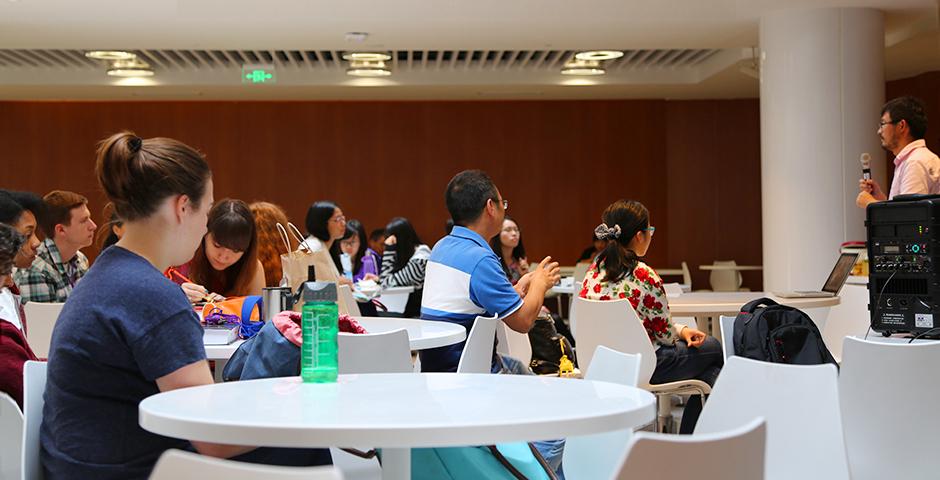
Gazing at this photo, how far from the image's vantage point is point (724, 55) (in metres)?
10.9

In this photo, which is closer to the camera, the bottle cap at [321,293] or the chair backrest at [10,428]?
the bottle cap at [321,293]

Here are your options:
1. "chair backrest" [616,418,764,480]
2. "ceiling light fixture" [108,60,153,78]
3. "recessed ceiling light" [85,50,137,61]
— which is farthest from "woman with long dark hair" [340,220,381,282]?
"chair backrest" [616,418,764,480]

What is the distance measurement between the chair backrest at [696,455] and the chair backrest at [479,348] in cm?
158

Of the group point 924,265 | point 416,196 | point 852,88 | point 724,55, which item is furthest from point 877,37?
point 416,196

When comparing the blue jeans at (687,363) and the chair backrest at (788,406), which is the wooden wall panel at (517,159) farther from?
the chair backrest at (788,406)

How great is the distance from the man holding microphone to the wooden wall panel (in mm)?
8380

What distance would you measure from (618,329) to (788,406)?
1.95m

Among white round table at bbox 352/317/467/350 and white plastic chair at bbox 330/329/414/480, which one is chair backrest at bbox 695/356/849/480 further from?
white round table at bbox 352/317/467/350

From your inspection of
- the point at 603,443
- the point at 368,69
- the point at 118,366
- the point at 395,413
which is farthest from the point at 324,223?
the point at 395,413

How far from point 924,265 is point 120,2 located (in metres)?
6.48

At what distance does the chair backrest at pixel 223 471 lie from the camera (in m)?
1.24

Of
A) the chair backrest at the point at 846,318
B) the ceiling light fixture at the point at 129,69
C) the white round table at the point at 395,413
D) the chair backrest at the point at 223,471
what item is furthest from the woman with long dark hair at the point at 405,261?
the chair backrest at the point at 223,471

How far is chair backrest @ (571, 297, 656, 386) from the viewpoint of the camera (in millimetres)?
4316

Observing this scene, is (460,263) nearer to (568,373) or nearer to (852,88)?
(568,373)
